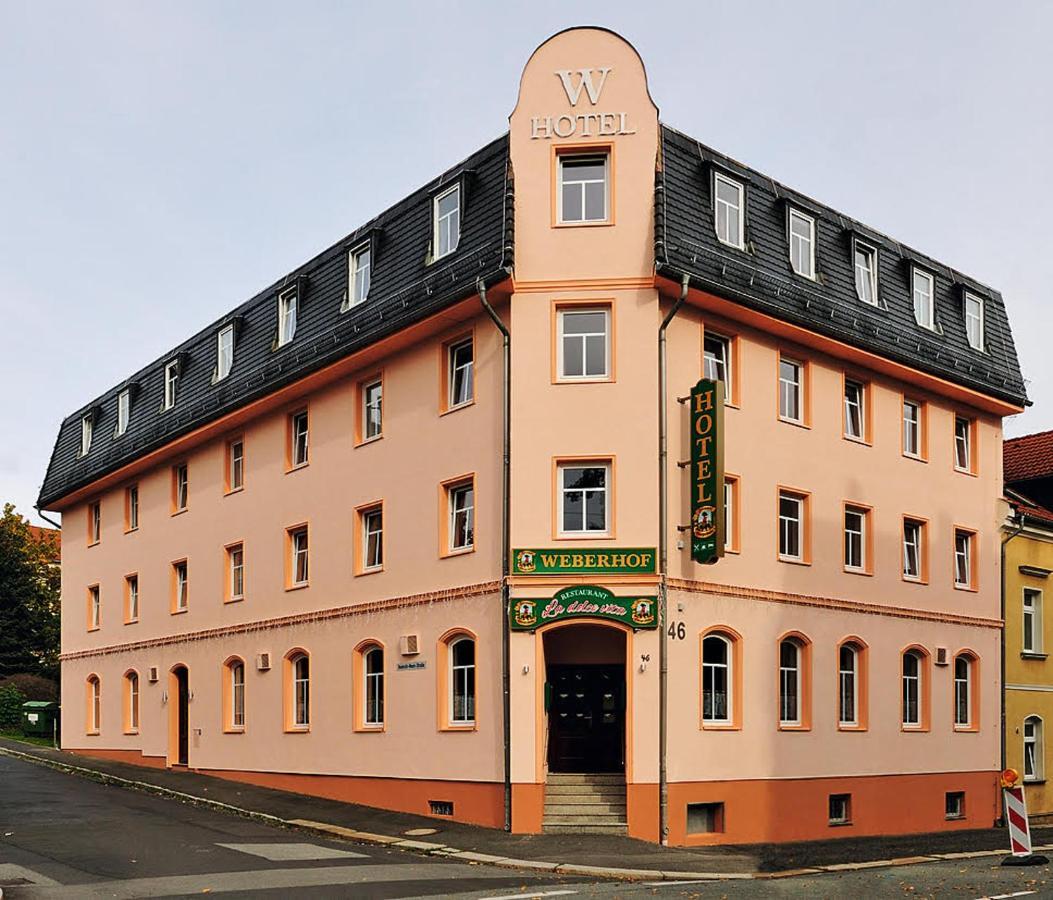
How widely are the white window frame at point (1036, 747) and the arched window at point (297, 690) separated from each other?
17.0m

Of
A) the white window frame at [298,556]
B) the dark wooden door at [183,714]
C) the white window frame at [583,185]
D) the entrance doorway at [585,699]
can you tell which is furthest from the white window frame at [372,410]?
the dark wooden door at [183,714]

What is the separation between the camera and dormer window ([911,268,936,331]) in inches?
1228

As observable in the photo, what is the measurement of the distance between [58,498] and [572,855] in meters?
28.6

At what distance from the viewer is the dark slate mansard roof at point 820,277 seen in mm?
24703

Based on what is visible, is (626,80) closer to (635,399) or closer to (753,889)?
(635,399)

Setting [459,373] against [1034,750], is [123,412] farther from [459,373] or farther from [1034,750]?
[1034,750]

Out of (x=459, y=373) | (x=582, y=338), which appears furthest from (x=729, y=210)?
(x=459, y=373)

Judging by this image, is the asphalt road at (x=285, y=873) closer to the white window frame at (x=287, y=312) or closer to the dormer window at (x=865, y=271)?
the white window frame at (x=287, y=312)

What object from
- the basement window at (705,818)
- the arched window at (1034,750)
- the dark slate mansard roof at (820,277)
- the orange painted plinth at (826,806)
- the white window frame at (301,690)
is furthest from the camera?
the arched window at (1034,750)

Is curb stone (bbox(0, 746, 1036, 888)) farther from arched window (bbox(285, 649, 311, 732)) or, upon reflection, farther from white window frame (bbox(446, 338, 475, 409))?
white window frame (bbox(446, 338, 475, 409))

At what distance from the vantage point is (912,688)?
29906mm

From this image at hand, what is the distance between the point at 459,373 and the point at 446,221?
3.02m

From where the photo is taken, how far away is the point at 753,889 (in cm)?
1698

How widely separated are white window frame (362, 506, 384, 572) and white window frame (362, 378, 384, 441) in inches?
60.0
